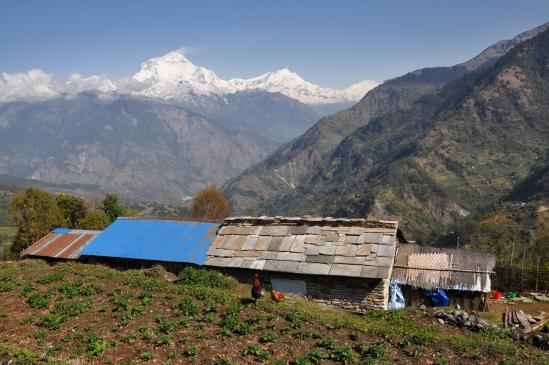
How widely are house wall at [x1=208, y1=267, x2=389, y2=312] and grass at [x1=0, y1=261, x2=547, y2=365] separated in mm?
2418

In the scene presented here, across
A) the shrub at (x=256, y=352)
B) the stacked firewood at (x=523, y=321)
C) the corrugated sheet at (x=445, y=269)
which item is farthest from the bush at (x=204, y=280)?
the stacked firewood at (x=523, y=321)

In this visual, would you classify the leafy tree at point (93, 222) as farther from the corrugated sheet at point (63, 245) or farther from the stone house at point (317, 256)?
the stone house at point (317, 256)

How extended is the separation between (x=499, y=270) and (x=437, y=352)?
23.2 metres

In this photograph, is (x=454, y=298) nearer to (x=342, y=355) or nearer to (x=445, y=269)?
(x=445, y=269)

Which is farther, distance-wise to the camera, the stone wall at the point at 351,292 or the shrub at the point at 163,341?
the stone wall at the point at 351,292

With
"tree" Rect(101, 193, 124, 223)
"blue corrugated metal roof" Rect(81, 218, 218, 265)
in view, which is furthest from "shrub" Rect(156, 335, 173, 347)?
"tree" Rect(101, 193, 124, 223)

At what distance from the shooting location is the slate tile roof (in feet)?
89.6

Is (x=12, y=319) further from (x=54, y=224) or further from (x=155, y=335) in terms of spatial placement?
(x=54, y=224)

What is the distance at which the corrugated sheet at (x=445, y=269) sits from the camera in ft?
92.9

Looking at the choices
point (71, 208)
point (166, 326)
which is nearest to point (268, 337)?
point (166, 326)

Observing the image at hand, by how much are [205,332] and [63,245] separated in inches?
1079

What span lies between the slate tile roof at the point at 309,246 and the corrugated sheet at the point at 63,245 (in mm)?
14625

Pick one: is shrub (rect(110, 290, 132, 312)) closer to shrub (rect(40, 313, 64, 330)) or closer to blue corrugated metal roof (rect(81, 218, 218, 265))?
shrub (rect(40, 313, 64, 330))

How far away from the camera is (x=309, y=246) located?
2967cm
